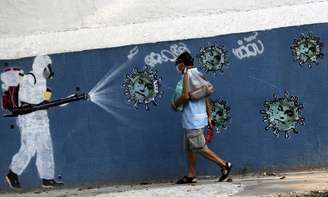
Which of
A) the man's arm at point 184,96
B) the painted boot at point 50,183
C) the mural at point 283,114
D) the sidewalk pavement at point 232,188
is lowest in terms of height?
the sidewalk pavement at point 232,188

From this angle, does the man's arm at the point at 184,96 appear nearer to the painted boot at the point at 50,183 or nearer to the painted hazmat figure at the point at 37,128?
the painted hazmat figure at the point at 37,128

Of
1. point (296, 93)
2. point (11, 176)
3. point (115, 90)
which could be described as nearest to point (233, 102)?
point (296, 93)

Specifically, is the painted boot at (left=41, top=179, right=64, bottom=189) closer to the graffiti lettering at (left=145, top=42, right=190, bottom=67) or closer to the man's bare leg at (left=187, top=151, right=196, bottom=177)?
the man's bare leg at (left=187, top=151, right=196, bottom=177)

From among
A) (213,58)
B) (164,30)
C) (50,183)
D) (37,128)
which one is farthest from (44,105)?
(213,58)

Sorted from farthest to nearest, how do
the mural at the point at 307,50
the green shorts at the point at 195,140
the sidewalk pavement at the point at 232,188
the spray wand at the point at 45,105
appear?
the spray wand at the point at 45,105, the mural at the point at 307,50, the green shorts at the point at 195,140, the sidewalk pavement at the point at 232,188

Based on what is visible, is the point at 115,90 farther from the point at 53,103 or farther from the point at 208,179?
the point at 208,179

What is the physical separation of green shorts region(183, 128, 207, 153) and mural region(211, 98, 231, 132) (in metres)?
0.59

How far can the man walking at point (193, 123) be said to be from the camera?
294 inches

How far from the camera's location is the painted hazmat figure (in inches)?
328

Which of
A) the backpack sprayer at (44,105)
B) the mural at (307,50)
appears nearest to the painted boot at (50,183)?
the backpack sprayer at (44,105)

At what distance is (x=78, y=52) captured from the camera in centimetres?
825

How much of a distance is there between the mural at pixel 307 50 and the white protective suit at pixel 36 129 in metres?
3.22

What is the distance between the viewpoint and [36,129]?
27.4ft

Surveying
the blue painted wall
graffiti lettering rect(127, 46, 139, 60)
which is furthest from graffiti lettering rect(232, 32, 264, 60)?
graffiti lettering rect(127, 46, 139, 60)
